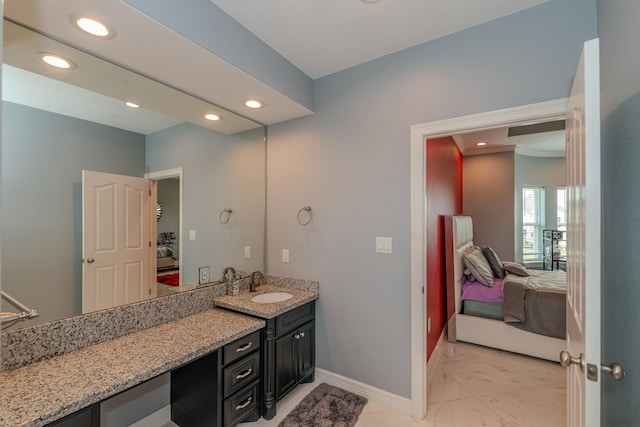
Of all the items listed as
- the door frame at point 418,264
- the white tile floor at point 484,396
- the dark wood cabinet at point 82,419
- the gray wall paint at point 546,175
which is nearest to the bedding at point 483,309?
the white tile floor at point 484,396

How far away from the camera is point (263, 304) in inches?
Result: 83.3

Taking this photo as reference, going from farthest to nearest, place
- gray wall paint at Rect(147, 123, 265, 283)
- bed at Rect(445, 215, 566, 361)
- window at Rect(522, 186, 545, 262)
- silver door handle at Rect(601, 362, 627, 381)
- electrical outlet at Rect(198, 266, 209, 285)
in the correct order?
window at Rect(522, 186, 545, 262), bed at Rect(445, 215, 566, 361), electrical outlet at Rect(198, 266, 209, 285), gray wall paint at Rect(147, 123, 265, 283), silver door handle at Rect(601, 362, 627, 381)

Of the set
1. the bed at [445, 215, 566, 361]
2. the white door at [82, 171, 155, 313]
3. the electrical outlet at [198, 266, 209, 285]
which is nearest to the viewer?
the white door at [82, 171, 155, 313]

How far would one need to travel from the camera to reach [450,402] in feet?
7.23

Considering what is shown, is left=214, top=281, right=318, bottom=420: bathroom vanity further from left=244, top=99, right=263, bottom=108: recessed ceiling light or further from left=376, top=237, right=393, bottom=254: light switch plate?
left=244, top=99, right=263, bottom=108: recessed ceiling light

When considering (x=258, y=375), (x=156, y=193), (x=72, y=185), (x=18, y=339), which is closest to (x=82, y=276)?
(x=18, y=339)

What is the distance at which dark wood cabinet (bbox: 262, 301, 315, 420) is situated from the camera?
77.5 inches

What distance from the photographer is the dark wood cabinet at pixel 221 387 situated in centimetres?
→ 169

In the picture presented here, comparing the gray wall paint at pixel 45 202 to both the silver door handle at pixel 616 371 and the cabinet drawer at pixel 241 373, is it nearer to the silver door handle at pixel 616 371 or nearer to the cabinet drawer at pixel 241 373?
the cabinet drawer at pixel 241 373

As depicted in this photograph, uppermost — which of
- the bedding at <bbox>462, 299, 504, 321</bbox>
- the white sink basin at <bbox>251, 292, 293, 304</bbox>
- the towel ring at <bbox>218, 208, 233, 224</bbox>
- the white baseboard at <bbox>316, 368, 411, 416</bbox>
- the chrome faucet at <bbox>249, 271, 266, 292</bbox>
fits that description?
the towel ring at <bbox>218, 208, 233, 224</bbox>

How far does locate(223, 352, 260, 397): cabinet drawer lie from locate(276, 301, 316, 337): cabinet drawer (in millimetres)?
235

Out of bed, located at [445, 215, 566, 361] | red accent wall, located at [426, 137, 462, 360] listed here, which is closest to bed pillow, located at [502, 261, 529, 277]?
bed, located at [445, 215, 566, 361]

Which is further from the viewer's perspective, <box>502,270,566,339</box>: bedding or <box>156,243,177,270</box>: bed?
<box>502,270,566,339</box>: bedding

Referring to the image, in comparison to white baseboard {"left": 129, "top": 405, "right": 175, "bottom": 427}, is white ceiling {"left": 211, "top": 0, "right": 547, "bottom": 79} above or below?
above
